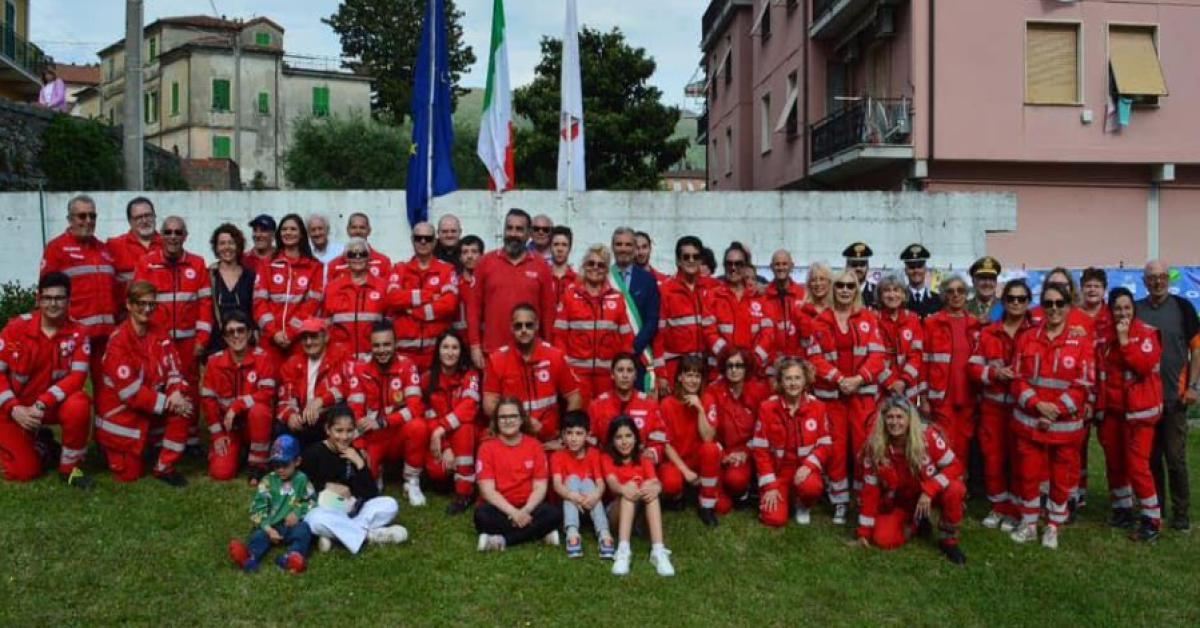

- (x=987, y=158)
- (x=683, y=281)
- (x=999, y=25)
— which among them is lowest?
(x=683, y=281)

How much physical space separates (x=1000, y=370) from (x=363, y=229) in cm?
557

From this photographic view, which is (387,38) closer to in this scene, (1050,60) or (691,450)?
(1050,60)

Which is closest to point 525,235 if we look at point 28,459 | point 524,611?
point 524,611

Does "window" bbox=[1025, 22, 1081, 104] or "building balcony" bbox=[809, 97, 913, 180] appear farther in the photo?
"building balcony" bbox=[809, 97, 913, 180]

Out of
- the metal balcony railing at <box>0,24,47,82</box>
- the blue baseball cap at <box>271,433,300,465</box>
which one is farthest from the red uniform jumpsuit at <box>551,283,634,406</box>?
the metal balcony railing at <box>0,24,47,82</box>

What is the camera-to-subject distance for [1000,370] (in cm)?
724

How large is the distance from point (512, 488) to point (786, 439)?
2220 mm

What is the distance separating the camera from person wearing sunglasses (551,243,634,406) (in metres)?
7.59

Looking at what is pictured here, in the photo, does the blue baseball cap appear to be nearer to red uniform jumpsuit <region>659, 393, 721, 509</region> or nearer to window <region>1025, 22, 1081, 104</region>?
red uniform jumpsuit <region>659, 393, 721, 509</region>

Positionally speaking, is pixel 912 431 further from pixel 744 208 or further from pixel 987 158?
pixel 987 158

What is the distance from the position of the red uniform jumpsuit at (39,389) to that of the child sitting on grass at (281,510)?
7.40ft

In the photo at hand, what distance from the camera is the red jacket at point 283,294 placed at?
8000mm

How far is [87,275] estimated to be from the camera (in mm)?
8055

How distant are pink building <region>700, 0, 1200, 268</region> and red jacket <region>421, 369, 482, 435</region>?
1442 centimetres
